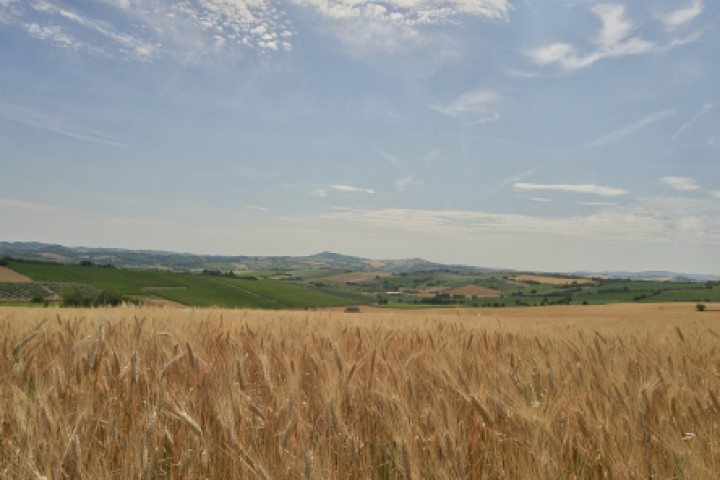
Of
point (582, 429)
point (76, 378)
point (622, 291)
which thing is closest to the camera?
point (582, 429)

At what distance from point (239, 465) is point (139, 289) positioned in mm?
76749

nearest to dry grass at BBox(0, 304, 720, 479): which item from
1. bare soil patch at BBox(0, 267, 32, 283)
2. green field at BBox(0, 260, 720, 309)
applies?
green field at BBox(0, 260, 720, 309)

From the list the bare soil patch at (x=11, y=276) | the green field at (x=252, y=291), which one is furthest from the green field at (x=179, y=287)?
the bare soil patch at (x=11, y=276)

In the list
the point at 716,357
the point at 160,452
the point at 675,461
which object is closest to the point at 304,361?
the point at 160,452

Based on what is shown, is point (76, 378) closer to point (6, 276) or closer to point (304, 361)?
point (304, 361)

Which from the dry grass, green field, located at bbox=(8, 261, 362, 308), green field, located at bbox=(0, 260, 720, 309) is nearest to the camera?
the dry grass

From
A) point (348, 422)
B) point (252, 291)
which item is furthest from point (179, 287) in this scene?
point (348, 422)

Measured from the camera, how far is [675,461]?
5.52 ft

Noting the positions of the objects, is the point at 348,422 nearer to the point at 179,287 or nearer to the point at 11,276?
the point at 179,287

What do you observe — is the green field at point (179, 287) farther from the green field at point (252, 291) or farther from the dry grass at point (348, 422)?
the dry grass at point (348, 422)

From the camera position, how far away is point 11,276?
222 feet

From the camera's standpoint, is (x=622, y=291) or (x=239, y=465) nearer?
(x=239, y=465)

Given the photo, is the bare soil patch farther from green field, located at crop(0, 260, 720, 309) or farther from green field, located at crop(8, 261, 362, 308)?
green field, located at crop(0, 260, 720, 309)

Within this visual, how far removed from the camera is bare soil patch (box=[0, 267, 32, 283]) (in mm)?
64625
